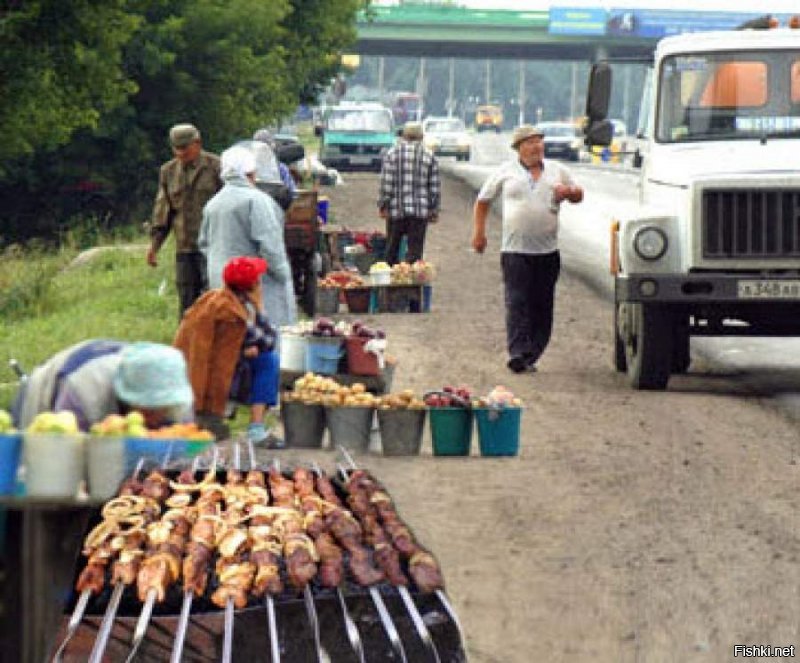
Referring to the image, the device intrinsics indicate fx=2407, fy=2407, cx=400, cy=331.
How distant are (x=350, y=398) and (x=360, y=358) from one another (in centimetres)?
127

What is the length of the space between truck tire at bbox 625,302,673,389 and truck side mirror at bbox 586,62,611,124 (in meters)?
1.41

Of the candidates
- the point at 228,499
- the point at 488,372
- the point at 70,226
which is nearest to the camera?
the point at 228,499

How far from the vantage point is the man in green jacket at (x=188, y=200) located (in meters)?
17.7

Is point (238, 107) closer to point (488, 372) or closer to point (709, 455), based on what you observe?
point (488, 372)

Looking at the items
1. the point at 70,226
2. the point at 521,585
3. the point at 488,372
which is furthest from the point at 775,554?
the point at 70,226

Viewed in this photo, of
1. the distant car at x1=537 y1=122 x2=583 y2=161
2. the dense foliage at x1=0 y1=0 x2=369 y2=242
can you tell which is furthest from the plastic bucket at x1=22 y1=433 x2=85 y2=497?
the distant car at x1=537 y1=122 x2=583 y2=161

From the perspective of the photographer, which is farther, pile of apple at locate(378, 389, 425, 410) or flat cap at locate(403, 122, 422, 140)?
flat cap at locate(403, 122, 422, 140)

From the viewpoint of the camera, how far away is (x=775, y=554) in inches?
427

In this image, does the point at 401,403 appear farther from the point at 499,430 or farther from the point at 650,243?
the point at 650,243

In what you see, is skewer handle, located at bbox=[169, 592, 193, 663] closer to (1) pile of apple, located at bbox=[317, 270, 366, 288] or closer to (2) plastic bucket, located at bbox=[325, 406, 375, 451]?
(2) plastic bucket, located at bbox=[325, 406, 375, 451]

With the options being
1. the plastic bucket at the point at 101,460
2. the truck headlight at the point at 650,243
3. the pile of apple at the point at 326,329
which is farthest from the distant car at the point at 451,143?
the plastic bucket at the point at 101,460

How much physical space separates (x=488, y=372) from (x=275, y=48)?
1144 inches

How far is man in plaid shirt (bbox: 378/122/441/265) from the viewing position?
24.2 m

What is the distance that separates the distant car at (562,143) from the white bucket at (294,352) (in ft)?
233
